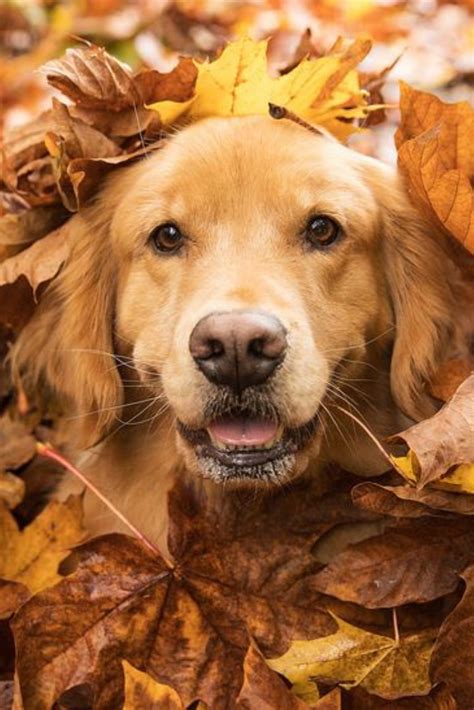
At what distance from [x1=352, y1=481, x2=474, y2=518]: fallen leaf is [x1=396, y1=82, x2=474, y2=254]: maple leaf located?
649 millimetres

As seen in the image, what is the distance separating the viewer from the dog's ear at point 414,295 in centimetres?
299

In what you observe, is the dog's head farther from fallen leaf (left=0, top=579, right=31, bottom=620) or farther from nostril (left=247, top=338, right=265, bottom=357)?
fallen leaf (left=0, top=579, right=31, bottom=620)

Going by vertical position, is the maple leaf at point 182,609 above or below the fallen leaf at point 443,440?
below

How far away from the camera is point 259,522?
2.88m

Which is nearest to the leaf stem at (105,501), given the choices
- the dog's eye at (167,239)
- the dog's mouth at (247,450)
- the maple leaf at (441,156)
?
the dog's mouth at (247,450)

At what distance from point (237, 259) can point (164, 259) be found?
0.26m

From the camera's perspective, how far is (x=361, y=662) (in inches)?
100

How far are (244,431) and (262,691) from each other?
60 centimetres

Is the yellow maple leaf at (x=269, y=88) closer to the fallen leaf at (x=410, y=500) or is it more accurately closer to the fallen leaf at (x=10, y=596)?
the fallen leaf at (x=410, y=500)

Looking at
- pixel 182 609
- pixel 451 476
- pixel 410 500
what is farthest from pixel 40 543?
pixel 451 476

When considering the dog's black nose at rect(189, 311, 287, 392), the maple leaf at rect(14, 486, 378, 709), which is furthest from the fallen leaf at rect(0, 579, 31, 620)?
the dog's black nose at rect(189, 311, 287, 392)

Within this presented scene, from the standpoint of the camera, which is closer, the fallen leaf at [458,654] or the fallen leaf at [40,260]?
the fallen leaf at [458,654]

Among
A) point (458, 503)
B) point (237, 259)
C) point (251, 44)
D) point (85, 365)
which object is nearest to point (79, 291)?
point (85, 365)

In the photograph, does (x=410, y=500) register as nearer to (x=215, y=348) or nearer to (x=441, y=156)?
(x=215, y=348)
